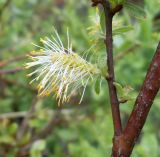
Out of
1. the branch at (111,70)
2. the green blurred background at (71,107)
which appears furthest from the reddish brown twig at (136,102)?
the green blurred background at (71,107)

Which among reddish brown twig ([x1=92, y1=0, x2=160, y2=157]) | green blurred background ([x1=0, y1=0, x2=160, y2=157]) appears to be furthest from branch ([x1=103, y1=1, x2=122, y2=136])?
green blurred background ([x1=0, y1=0, x2=160, y2=157])

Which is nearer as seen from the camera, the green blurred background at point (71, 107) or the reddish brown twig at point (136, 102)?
the reddish brown twig at point (136, 102)

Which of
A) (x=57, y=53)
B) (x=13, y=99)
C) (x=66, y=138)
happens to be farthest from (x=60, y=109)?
(x=57, y=53)

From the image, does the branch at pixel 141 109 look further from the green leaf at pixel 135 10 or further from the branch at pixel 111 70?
the green leaf at pixel 135 10

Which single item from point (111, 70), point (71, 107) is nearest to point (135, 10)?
point (111, 70)

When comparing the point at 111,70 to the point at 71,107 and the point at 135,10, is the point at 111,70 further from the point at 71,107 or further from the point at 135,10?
the point at 71,107

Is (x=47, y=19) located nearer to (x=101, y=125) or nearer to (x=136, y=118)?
(x=101, y=125)

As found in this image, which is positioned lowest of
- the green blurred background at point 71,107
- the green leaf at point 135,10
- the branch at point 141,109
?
the green blurred background at point 71,107

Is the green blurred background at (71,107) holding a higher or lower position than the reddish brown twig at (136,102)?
lower
